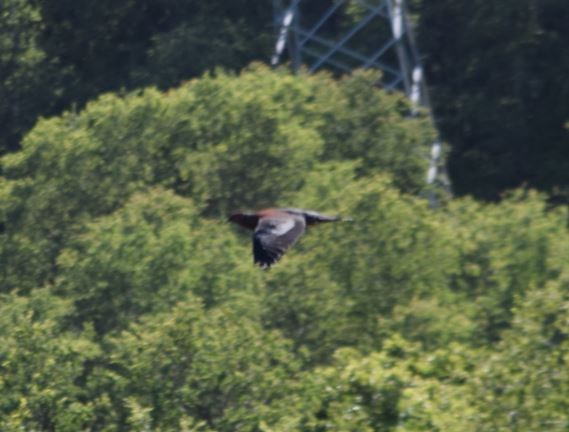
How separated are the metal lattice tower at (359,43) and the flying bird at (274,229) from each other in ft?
87.8

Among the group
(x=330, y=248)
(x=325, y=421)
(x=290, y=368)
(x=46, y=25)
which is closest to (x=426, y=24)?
(x=46, y=25)

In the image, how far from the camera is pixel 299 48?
51719mm

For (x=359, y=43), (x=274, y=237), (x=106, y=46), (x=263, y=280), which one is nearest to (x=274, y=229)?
(x=274, y=237)

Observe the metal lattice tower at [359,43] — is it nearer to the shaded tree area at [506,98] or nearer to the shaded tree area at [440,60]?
the shaded tree area at [440,60]

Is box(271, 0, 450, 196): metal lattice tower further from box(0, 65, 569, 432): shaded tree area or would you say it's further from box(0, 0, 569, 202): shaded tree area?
box(0, 65, 569, 432): shaded tree area

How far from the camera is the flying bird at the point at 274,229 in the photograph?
17984 millimetres

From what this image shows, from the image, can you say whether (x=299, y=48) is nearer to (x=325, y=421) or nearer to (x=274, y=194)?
(x=274, y=194)

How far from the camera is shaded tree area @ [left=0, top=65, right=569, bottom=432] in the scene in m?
25.7

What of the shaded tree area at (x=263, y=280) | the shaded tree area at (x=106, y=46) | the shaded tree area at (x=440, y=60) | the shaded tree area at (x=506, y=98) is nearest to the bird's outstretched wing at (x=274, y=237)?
the shaded tree area at (x=263, y=280)

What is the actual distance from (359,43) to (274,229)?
40980mm

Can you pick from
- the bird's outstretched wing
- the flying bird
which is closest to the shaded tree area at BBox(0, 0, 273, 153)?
the flying bird

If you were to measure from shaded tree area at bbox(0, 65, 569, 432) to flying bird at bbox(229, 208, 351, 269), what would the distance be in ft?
17.3

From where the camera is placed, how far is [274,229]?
18484 millimetres

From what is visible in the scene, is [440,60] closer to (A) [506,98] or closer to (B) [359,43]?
(A) [506,98]
